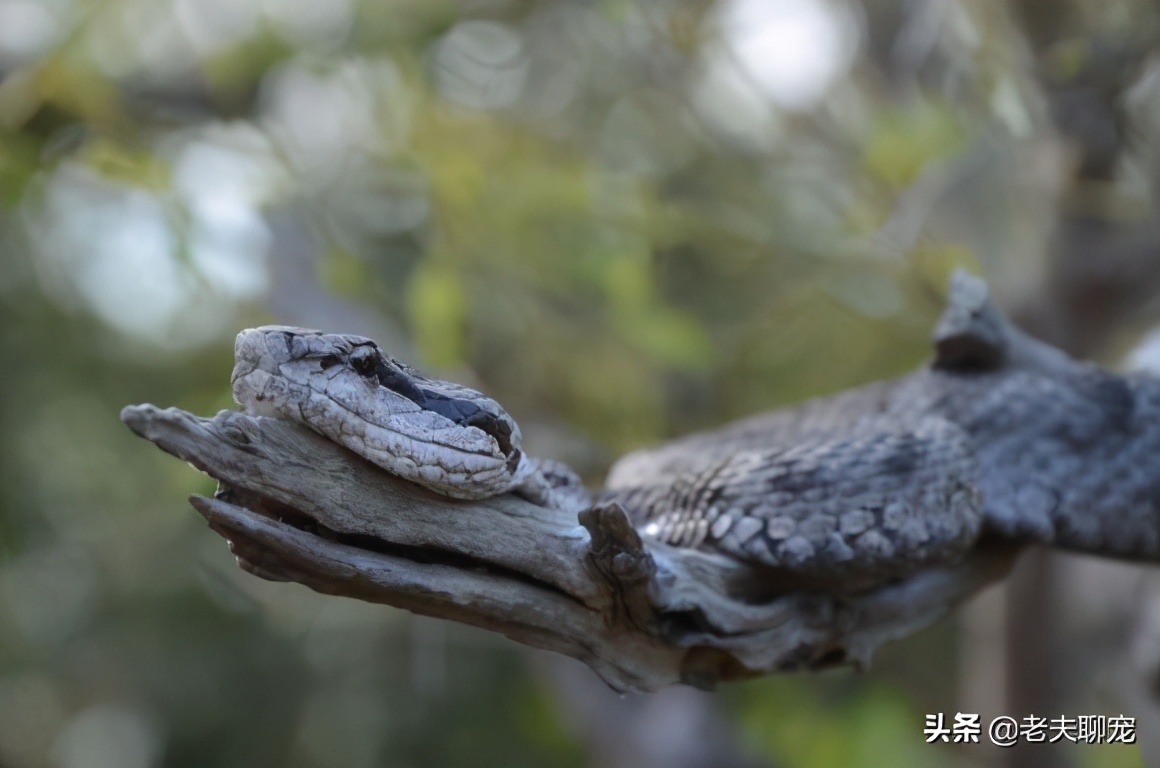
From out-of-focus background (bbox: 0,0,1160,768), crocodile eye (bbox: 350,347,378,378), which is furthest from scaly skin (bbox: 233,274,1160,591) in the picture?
out-of-focus background (bbox: 0,0,1160,768)

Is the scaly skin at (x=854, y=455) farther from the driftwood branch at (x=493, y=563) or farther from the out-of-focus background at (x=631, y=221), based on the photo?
the out-of-focus background at (x=631, y=221)

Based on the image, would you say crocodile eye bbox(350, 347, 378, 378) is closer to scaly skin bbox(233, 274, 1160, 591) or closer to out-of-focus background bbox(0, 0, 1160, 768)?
scaly skin bbox(233, 274, 1160, 591)

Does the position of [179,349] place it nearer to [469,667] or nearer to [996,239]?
[469,667]

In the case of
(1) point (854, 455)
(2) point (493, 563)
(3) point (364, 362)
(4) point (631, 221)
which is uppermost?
(4) point (631, 221)

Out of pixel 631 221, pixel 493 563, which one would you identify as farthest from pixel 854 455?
pixel 631 221

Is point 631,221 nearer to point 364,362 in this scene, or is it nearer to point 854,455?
point 854,455
